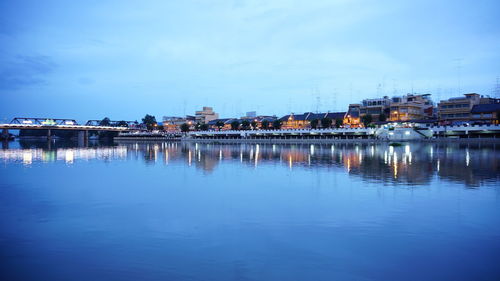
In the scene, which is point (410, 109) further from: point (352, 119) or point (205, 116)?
point (205, 116)

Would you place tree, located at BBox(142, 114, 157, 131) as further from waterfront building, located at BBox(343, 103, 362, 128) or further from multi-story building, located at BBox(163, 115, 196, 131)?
waterfront building, located at BBox(343, 103, 362, 128)

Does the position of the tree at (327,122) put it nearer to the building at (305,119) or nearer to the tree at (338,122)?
the tree at (338,122)

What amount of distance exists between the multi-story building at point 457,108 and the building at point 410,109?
7.78 m

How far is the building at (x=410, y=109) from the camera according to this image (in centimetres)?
9369

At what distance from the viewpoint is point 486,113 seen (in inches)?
3115

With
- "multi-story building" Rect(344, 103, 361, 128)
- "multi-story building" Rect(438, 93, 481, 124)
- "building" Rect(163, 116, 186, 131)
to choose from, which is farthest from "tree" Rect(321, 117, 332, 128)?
"building" Rect(163, 116, 186, 131)

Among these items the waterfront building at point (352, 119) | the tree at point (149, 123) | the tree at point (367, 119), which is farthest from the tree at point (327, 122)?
the tree at point (149, 123)

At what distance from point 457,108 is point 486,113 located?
725cm

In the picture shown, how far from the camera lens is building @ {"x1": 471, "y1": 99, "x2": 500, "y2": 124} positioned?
77062mm

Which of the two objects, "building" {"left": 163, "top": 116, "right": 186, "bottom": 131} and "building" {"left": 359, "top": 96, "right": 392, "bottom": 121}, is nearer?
"building" {"left": 359, "top": 96, "right": 392, "bottom": 121}

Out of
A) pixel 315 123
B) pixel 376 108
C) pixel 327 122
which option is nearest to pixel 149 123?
pixel 315 123

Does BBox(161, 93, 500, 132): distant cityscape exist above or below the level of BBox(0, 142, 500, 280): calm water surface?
above

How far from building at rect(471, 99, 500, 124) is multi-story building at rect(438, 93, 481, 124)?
1.59m

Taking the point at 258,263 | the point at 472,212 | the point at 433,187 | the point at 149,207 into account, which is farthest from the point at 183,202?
the point at 433,187
